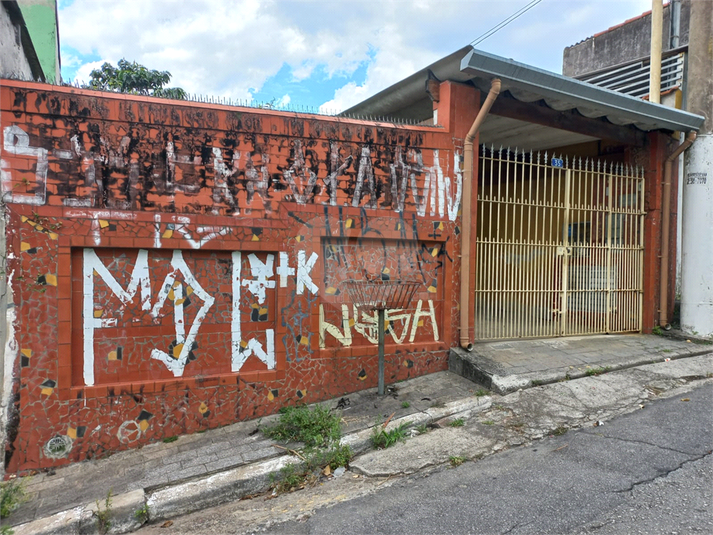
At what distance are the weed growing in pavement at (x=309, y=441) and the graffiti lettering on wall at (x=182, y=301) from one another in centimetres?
69

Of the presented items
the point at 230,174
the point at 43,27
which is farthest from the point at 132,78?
the point at 230,174

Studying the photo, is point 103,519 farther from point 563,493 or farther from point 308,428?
point 563,493

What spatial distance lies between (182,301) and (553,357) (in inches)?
168

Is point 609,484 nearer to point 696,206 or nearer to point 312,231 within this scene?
point 312,231

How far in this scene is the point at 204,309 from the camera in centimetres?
439

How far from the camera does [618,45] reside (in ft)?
29.3

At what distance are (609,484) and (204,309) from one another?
12.2ft

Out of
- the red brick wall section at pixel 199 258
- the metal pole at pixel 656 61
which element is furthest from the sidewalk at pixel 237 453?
the metal pole at pixel 656 61

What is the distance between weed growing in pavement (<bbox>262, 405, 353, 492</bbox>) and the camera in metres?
3.48

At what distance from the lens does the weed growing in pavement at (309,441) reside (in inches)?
137

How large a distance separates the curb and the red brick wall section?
95 cm

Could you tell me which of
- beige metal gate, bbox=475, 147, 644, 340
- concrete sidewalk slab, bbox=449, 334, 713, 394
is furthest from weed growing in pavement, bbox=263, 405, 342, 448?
beige metal gate, bbox=475, 147, 644, 340

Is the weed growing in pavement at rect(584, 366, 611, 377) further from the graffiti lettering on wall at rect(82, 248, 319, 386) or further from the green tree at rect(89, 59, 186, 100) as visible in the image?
the green tree at rect(89, 59, 186, 100)

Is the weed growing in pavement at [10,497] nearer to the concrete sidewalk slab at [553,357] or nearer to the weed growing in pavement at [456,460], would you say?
the weed growing in pavement at [456,460]
